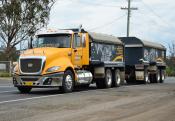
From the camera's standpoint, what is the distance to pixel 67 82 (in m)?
21.6

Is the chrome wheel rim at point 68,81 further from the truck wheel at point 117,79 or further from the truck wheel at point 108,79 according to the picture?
the truck wheel at point 117,79

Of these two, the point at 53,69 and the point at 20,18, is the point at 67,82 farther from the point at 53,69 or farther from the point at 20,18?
the point at 20,18

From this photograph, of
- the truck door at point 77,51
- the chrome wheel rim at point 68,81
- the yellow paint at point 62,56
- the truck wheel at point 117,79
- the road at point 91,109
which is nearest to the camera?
the road at point 91,109

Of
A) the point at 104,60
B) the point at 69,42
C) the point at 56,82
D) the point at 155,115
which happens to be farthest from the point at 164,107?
the point at 104,60

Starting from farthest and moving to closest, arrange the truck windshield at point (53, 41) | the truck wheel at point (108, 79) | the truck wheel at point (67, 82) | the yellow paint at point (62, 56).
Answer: the truck wheel at point (108, 79), the truck windshield at point (53, 41), the truck wheel at point (67, 82), the yellow paint at point (62, 56)

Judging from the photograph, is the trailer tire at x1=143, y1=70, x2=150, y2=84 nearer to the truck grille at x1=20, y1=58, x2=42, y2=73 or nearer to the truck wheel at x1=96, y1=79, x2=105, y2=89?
the truck wheel at x1=96, y1=79, x2=105, y2=89

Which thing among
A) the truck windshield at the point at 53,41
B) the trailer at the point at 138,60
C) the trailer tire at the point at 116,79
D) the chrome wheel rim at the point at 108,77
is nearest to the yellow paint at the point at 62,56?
the truck windshield at the point at 53,41

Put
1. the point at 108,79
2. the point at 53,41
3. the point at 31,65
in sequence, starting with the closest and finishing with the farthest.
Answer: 1. the point at 31,65
2. the point at 53,41
3. the point at 108,79

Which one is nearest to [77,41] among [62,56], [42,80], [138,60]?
[62,56]

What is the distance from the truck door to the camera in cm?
2283

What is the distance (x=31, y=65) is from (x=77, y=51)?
108 inches

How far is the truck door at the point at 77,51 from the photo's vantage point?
22828 millimetres

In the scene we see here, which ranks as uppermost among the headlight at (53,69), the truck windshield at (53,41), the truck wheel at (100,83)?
the truck windshield at (53,41)

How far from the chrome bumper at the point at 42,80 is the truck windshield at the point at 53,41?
1.83 meters
